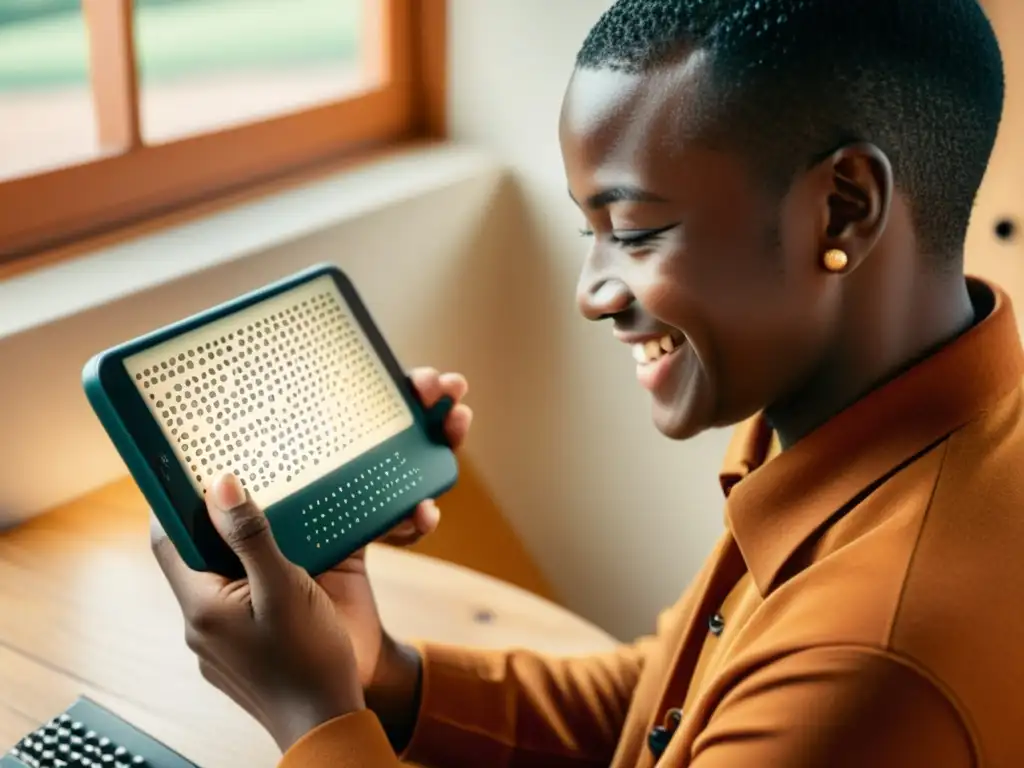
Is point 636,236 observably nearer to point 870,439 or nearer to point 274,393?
point 870,439

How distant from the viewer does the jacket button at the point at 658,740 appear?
82 cm

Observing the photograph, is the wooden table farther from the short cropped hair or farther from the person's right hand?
the short cropped hair

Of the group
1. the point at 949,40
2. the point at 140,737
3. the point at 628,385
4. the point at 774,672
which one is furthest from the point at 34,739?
the point at 628,385

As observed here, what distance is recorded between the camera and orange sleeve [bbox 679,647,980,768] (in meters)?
0.59

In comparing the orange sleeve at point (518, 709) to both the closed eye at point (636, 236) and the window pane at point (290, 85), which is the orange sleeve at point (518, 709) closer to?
the closed eye at point (636, 236)

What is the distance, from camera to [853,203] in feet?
2.16

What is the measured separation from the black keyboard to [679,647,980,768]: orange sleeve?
0.43m

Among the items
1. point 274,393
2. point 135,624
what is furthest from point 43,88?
point 274,393

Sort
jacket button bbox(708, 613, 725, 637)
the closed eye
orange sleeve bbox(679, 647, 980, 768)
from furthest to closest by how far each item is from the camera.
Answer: jacket button bbox(708, 613, 725, 637) → the closed eye → orange sleeve bbox(679, 647, 980, 768)

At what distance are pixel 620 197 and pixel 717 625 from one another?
29 centimetres

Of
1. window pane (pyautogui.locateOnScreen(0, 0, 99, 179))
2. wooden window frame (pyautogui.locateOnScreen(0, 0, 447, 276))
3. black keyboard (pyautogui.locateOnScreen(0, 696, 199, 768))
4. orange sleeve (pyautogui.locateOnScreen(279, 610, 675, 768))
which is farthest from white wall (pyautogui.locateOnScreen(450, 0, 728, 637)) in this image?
black keyboard (pyautogui.locateOnScreen(0, 696, 199, 768))

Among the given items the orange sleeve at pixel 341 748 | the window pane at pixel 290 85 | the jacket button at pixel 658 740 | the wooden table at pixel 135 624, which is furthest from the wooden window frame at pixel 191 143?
the jacket button at pixel 658 740

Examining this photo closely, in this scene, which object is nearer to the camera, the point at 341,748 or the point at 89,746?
the point at 341,748

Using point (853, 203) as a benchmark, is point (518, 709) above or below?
below
